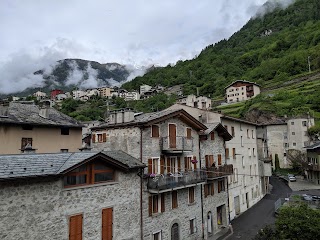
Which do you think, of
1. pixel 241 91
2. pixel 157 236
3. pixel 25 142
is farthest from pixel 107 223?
pixel 241 91

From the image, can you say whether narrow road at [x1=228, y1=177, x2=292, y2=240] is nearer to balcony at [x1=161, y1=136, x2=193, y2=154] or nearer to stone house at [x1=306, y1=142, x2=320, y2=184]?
stone house at [x1=306, y1=142, x2=320, y2=184]

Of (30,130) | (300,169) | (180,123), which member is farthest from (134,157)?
(300,169)

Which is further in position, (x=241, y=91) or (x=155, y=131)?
(x=241, y=91)

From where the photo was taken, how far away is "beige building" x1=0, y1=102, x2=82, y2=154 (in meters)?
22.9

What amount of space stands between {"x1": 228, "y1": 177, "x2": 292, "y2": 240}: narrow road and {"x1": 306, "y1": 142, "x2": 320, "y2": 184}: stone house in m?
6.84

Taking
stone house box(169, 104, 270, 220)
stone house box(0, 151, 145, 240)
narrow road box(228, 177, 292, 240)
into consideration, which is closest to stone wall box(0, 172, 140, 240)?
stone house box(0, 151, 145, 240)

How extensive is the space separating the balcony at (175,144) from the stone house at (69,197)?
3.30m

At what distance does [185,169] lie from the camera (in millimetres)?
25594

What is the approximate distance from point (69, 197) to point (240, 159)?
26.3 m

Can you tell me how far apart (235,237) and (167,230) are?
9.02 metres

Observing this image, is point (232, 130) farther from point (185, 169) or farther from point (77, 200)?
point (77, 200)

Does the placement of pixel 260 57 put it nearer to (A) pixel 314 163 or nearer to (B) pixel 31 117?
(A) pixel 314 163

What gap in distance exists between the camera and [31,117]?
25.3 metres

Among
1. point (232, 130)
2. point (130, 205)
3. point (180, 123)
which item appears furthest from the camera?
point (232, 130)
